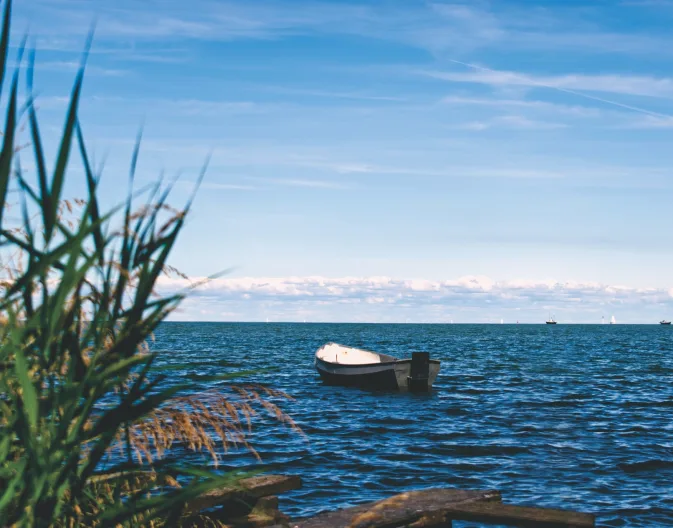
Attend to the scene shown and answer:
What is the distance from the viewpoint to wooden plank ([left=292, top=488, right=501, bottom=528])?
6.90 meters

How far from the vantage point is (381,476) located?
47.6ft

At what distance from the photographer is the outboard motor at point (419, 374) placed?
31062mm

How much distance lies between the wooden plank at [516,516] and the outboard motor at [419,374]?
77.6ft

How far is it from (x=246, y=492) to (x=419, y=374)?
80.3 feet

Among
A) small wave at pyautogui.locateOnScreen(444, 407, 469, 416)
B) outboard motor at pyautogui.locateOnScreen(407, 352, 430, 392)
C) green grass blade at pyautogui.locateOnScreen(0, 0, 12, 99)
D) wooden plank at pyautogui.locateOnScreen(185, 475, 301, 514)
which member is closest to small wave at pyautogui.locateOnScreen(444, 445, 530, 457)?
small wave at pyautogui.locateOnScreen(444, 407, 469, 416)

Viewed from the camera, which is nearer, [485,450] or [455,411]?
[485,450]

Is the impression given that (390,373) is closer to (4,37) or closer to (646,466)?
(646,466)

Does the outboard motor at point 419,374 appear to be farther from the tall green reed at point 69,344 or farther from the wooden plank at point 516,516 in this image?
the tall green reed at point 69,344

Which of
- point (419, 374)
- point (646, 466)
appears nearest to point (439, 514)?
point (646, 466)

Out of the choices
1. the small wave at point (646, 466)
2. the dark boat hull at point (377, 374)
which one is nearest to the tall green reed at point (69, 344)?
the small wave at point (646, 466)

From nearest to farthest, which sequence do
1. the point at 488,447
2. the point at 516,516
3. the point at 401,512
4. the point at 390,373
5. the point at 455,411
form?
the point at 401,512
the point at 516,516
the point at 488,447
the point at 455,411
the point at 390,373

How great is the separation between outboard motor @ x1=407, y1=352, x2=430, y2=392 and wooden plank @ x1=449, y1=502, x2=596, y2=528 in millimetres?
23645

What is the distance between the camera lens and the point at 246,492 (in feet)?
23.6

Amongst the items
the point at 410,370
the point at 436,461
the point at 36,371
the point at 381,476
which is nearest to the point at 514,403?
the point at 410,370
